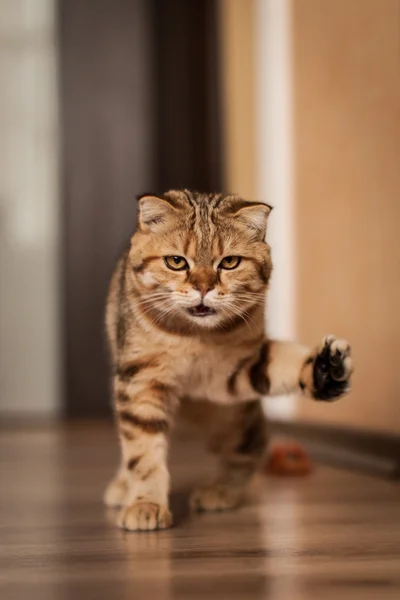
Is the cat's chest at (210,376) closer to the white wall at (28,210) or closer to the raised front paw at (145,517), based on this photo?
the raised front paw at (145,517)

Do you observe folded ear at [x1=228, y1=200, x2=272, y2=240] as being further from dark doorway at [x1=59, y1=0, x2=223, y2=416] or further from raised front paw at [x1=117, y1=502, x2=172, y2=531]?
dark doorway at [x1=59, y1=0, x2=223, y2=416]

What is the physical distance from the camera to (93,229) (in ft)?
14.6

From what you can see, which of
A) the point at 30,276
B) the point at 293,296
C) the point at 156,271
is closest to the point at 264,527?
the point at 156,271

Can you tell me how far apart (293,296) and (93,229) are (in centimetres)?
151

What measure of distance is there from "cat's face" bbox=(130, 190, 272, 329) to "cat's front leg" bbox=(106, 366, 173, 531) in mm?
152

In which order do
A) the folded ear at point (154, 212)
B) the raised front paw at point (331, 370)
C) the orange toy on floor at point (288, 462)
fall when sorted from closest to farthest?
the raised front paw at point (331, 370) < the folded ear at point (154, 212) < the orange toy on floor at point (288, 462)

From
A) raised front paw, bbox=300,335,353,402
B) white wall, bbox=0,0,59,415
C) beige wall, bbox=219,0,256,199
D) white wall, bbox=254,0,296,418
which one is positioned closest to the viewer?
raised front paw, bbox=300,335,353,402

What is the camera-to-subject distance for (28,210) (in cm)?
436

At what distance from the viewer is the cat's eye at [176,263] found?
4.93 feet

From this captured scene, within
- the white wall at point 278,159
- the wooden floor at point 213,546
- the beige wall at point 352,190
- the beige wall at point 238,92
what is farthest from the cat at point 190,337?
the beige wall at point 238,92

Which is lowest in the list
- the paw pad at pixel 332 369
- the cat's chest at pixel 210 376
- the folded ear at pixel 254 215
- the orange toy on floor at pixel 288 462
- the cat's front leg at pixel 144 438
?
the orange toy on floor at pixel 288 462

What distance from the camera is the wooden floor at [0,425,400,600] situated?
43.6 inches

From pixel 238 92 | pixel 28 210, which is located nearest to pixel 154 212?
pixel 238 92

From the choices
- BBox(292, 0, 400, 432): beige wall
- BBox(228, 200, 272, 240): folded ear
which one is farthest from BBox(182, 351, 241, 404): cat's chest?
BBox(292, 0, 400, 432): beige wall
